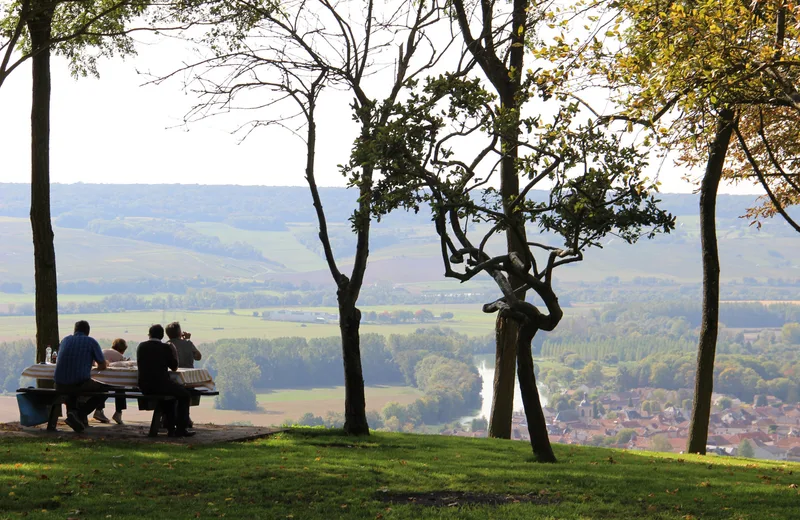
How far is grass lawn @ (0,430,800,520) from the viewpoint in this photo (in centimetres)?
796

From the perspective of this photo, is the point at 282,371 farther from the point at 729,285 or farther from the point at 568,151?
the point at 729,285

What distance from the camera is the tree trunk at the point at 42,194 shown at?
14766mm

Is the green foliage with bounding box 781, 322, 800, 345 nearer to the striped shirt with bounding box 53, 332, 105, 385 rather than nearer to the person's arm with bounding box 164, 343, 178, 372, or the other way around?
the person's arm with bounding box 164, 343, 178, 372

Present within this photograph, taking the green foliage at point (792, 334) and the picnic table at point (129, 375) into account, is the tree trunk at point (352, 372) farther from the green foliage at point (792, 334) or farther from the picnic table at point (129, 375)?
the green foliage at point (792, 334)

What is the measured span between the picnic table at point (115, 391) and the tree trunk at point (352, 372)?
230 centimetres

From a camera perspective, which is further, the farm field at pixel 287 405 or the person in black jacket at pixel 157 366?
the farm field at pixel 287 405

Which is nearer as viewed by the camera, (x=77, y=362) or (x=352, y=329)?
(x=77, y=362)

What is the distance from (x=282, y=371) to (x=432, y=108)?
7144 centimetres

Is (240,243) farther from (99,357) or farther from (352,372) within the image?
(99,357)

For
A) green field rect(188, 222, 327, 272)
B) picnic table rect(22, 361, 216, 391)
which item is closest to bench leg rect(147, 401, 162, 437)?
picnic table rect(22, 361, 216, 391)

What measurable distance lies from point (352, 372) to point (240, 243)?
177382 millimetres

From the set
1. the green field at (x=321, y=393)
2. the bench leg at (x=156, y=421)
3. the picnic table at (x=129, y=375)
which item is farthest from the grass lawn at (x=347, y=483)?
the green field at (x=321, y=393)

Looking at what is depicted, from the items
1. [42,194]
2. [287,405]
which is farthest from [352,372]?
[287,405]

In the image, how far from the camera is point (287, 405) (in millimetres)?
67438
